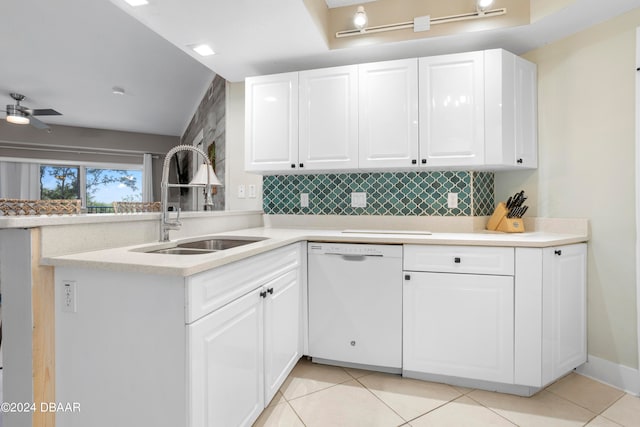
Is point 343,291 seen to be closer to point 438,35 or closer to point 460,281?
point 460,281

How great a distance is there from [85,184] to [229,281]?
6.30m

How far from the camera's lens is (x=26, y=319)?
1.14m

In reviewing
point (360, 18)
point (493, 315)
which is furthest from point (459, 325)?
point (360, 18)

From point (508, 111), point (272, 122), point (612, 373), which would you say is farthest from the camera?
point (272, 122)

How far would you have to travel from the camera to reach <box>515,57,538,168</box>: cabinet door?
2191mm

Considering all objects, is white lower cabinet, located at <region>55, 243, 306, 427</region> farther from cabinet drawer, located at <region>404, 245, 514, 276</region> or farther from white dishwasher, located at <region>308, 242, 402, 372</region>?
cabinet drawer, located at <region>404, 245, 514, 276</region>

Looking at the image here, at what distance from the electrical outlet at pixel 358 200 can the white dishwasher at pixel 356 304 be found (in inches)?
26.4

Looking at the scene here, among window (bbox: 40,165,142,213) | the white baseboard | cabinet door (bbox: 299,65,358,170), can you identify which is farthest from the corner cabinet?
window (bbox: 40,165,142,213)

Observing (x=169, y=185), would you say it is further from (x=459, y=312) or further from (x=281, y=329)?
(x=459, y=312)

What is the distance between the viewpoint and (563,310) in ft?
6.23

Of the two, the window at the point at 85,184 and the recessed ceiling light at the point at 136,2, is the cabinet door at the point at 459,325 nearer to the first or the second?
the recessed ceiling light at the point at 136,2

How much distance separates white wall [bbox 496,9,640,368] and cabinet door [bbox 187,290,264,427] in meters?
2.05

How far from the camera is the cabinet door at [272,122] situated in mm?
2490

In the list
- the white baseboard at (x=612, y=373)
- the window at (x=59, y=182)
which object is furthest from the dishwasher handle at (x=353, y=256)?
the window at (x=59, y=182)
